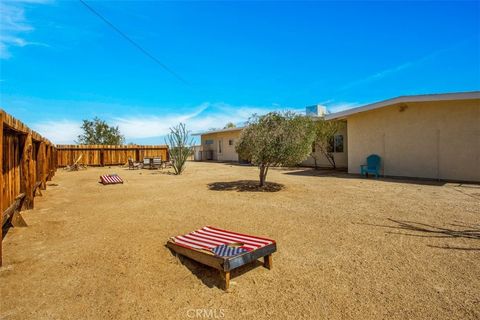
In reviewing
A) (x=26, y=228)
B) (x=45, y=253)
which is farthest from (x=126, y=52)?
(x=45, y=253)

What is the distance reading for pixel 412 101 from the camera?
10461mm

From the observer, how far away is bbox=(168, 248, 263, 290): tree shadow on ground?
2936mm

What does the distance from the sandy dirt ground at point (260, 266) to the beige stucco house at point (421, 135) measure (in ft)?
→ 15.1

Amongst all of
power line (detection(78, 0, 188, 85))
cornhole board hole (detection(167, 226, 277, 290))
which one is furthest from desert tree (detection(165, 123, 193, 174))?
cornhole board hole (detection(167, 226, 277, 290))

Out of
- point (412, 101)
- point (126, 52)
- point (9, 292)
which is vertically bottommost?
point (9, 292)

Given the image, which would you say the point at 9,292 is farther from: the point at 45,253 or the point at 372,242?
the point at 372,242

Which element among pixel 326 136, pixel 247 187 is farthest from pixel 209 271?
pixel 326 136

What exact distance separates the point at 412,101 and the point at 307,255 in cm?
982

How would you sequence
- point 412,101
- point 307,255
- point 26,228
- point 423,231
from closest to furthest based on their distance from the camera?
point 307,255 → point 423,231 → point 26,228 → point 412,101

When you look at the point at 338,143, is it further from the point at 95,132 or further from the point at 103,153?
the point at 95,132

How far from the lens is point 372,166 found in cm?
1202

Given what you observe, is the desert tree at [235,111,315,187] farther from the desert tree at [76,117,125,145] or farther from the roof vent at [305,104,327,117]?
the desert tree at [76,117,125,145]

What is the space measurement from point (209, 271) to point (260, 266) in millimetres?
650

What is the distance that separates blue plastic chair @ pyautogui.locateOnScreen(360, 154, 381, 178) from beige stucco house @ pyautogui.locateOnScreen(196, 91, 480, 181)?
1.13 ft
